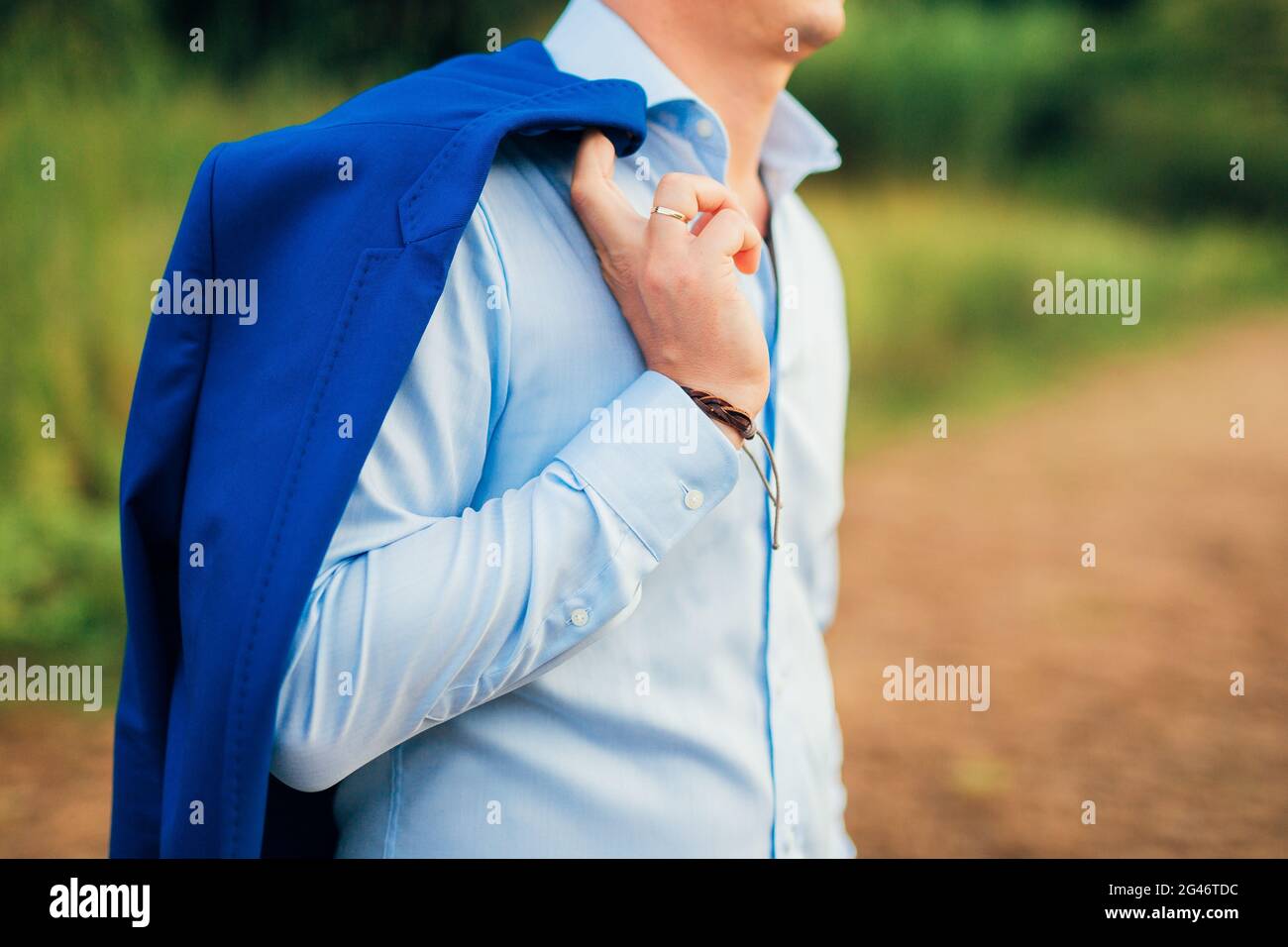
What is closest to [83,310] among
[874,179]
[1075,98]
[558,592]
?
[558,592]

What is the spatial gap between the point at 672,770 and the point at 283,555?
52 centimetres

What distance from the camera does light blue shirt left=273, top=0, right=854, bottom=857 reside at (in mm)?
1134

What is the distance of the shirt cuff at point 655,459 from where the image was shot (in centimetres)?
120

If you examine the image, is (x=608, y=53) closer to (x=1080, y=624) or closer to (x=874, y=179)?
(x=1080, y=624)

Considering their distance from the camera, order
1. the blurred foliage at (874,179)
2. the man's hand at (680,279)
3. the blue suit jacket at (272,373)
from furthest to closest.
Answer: the blurred foliage at (874,179) → the man's hand at (680,279) → the blue suit jacket at (272,373)

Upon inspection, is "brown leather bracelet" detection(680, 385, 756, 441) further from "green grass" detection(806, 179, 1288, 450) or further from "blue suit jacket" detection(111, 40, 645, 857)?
"green grass" detection(806, 179, 1288, 450)

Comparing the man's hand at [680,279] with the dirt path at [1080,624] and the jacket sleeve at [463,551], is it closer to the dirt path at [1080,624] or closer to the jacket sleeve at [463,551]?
the jacket sleeve at [463,551]

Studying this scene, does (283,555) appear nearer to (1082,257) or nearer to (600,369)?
(600,369)

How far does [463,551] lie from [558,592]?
109 millimetres

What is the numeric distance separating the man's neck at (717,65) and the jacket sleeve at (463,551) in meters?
0.43

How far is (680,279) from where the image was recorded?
1.24m

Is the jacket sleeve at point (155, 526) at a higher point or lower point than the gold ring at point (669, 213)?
lower

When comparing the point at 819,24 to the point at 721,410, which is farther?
the point at 819,24

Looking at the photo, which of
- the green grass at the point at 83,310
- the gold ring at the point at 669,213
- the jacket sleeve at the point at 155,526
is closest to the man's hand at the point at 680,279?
the gold ring at the point at 669,213
